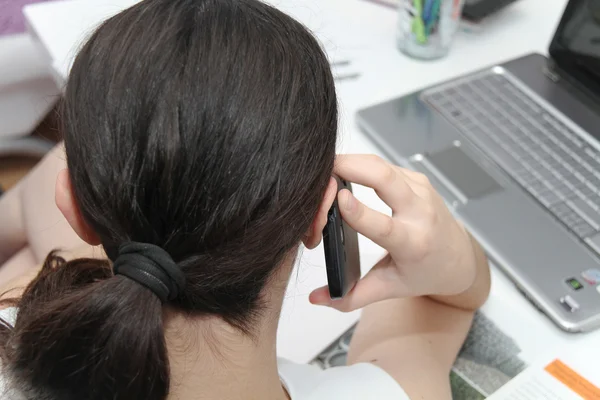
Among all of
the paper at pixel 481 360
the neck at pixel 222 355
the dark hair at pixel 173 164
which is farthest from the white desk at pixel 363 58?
the dark hair at pixel 173 164

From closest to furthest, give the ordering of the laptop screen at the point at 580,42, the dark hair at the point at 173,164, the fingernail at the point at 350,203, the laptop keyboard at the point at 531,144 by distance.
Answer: the dark hair at the point at 173,164 → the fingernail at the point at 350,203 → the laptop keyboard at the point at 531,144 → the laptop screen at the point at 580,42

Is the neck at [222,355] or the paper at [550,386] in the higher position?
the neck at [222,355]

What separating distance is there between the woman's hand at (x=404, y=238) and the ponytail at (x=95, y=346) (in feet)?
0.62

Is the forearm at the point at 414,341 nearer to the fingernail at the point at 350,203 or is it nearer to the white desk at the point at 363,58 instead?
the white desk at the point at 363,58

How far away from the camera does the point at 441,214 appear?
575 millimetres

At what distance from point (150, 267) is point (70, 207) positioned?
4.4 inches

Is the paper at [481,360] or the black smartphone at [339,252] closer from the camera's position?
the black smartphone at [339,252]

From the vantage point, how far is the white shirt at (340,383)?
0.52 m

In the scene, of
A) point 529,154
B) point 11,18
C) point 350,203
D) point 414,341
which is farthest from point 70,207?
point 11,18

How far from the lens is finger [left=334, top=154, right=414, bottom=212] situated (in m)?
0.52

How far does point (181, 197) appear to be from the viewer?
358 mm

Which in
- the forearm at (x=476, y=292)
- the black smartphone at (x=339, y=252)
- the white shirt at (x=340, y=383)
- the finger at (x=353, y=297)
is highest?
the black smartphone at (x=339, y=252)

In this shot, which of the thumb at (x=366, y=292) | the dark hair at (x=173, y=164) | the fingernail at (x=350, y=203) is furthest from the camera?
the thumb at (x=366, y=292)

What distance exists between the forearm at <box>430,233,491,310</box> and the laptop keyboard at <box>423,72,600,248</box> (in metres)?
0.13
